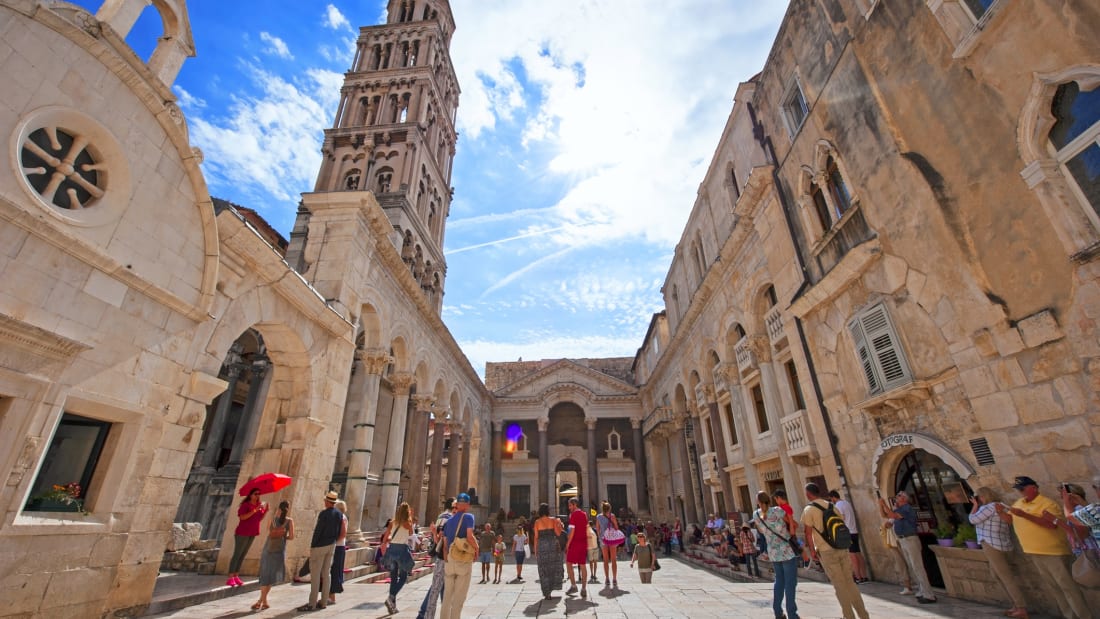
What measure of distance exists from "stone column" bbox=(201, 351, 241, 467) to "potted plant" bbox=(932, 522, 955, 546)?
747 inches

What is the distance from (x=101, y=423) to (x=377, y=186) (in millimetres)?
19500

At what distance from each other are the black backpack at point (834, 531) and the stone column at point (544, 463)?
25356 mm

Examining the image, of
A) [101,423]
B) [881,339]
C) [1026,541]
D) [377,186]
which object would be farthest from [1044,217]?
[377,186]

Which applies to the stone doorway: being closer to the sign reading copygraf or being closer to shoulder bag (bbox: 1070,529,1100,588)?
the sign reading copygraf

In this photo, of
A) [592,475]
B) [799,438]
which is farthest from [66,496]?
[592,475]

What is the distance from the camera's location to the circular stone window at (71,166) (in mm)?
5285

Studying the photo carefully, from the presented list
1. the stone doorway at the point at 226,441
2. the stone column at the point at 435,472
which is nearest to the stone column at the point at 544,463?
the stone column at the point at 435,472

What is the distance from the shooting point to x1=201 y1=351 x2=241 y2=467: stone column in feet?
52.3

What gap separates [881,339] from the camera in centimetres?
794

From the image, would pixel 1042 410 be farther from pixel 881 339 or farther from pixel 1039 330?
pixel 881 339

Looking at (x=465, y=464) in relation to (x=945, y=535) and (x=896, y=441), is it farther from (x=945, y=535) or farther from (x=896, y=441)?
(x=945, y=535)

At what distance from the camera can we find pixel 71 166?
564 cm

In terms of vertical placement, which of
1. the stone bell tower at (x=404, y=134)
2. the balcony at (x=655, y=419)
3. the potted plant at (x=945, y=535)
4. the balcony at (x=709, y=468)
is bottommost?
the potted plant at (x=945, y=535)

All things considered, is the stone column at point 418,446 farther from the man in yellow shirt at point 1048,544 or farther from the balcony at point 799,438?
the man in yellow shirt at point 1048,544
